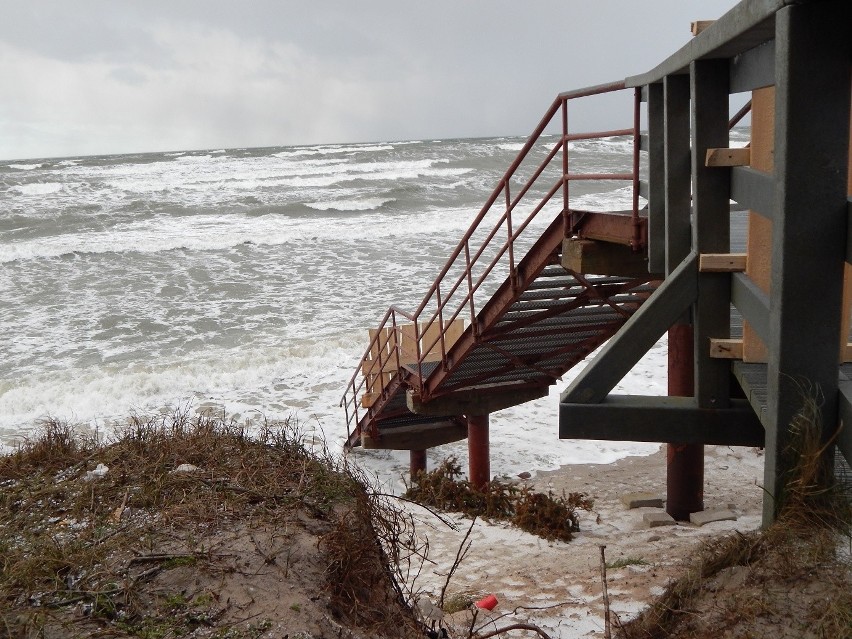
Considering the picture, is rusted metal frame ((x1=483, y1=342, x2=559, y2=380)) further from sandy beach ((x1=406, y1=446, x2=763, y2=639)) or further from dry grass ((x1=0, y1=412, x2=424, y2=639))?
dry grass ((x1=0, y1=412, x2=424, y2=639))

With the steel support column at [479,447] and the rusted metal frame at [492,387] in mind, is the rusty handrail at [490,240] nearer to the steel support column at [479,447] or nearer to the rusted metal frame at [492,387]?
the rusted metal frame at [492,387]

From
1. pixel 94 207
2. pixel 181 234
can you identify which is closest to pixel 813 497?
pixel 181 234

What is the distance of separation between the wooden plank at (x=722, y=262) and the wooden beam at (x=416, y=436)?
7936 mm

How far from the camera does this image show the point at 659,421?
4.08 metres

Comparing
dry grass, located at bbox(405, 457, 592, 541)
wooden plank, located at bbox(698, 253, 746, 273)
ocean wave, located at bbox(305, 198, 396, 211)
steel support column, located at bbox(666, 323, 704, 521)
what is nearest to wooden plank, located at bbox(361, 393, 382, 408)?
dry grass, located at bbox(405, 457, 592, 541)

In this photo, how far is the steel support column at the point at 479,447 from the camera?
10.2m

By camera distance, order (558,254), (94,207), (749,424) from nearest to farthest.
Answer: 1. (749,424)
2. (558,254)
3. (94,207)

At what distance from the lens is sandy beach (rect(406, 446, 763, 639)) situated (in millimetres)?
5168

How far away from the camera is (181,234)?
32.0 metres

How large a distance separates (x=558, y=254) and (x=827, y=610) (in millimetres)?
4557

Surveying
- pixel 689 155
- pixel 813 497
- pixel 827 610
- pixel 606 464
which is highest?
pixel 689 155

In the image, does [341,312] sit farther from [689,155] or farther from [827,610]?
[827,610]

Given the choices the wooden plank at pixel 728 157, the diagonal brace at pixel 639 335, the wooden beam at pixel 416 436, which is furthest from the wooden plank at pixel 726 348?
the wooden beam at pixel 416 436

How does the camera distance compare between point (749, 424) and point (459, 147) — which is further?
point (459, 147)
